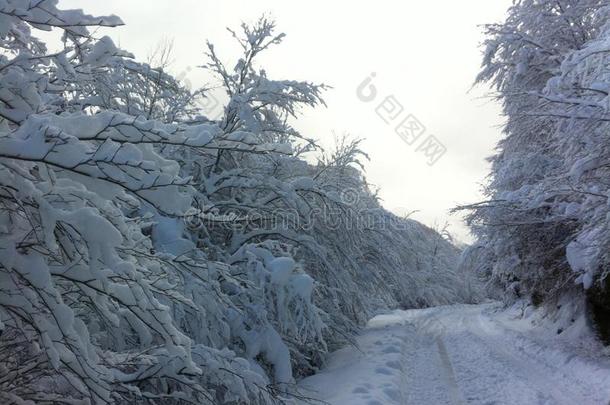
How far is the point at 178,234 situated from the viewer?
6781 mm

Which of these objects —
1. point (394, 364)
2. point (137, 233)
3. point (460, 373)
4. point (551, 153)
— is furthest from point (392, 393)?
point (551, 153)

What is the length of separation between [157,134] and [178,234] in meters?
4.40

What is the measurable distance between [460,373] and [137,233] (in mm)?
7816

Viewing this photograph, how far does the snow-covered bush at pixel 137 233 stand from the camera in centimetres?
232

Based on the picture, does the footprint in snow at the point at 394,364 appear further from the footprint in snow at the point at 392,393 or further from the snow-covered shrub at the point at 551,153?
the snow-covered shrub at the point at 551,153

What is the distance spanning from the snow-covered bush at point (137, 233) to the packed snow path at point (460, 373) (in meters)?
1.13

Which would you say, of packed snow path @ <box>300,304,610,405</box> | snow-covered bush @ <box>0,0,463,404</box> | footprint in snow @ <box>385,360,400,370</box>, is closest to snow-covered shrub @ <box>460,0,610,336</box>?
packed snow path @ <box>300,304,610,405</box>

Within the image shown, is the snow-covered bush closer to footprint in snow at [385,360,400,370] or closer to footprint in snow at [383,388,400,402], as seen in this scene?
footprint in snow at [385,360,400,370]

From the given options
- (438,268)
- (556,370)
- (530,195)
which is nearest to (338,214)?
(530,195)

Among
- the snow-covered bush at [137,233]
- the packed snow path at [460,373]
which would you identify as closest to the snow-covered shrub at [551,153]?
the packed snow path at [460,373]

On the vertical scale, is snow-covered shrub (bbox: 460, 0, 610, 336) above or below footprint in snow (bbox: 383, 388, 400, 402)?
above

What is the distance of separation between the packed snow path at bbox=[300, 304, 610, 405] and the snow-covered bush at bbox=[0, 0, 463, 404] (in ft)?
3.70

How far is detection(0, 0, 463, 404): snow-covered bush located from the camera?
7.60ft

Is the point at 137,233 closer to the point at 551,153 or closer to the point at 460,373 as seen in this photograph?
the point at 460,373
